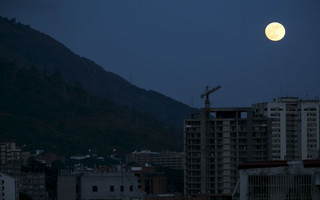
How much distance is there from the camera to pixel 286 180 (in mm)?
11625

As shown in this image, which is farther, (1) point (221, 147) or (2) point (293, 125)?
(2) point (293, 125)

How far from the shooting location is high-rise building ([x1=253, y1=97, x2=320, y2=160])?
86.8 metres

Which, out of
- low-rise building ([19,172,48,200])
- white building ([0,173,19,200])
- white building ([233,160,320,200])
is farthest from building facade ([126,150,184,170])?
white building ([233,160,320,200])

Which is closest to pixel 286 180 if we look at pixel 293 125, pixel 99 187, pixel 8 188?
pixel 99 187

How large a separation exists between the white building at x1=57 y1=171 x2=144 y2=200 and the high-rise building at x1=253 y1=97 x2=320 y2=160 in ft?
116

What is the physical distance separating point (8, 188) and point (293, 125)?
126 feet

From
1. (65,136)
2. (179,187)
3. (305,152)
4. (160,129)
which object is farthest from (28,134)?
(305,152)

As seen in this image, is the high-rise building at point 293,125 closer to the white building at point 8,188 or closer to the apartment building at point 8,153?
the white building at point 8,188

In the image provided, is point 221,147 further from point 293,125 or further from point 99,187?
point 293,125

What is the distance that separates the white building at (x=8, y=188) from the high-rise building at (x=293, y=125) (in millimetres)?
31549

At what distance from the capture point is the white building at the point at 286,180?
11.5 metres

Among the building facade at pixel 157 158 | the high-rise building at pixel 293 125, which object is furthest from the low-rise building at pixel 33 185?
the building facade at pixel 157 158

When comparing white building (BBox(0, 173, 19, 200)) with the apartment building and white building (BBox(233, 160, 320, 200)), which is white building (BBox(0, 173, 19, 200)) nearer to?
white building (BBox(233, 160, 320, 200))

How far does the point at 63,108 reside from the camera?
590 ft
